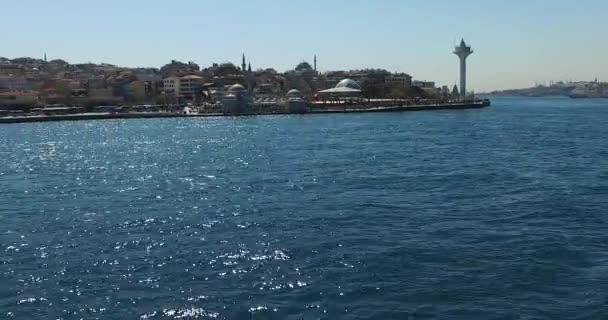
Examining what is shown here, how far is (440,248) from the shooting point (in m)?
14.2

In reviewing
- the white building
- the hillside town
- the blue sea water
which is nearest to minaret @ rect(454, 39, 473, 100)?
the hillside town

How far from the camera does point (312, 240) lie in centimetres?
1520

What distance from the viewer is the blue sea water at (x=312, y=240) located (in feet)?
36.3

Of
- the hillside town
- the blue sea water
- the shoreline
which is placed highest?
the hillside town

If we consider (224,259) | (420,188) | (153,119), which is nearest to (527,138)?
(420,188)

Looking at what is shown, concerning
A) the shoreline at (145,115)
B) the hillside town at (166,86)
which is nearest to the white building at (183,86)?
the hillside town at (166,86)

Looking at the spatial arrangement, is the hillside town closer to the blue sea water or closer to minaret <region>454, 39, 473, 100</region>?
minaret <region>454, 39, 473, 100</region>

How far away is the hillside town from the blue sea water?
7299cm

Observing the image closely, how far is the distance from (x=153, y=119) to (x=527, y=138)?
53.5 metres

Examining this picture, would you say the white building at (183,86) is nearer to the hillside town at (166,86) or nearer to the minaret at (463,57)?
the hillside town at (166,86)

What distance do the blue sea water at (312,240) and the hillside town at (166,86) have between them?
72988mm

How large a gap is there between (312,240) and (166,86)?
353ft

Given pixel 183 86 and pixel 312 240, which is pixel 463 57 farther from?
pixel 312 240

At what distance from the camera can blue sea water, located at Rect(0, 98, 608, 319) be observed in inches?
436
